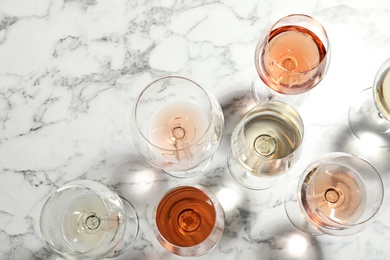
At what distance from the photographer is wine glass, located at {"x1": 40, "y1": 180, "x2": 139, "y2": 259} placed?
0.94 meters

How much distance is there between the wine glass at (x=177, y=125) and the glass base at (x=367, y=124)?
293 mm

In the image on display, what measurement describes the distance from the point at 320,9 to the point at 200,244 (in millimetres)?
522

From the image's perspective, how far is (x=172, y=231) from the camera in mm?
988

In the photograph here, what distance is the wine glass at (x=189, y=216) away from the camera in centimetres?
97

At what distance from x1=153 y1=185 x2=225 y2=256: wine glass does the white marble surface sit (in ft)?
0.19

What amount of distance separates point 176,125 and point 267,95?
0.66ft

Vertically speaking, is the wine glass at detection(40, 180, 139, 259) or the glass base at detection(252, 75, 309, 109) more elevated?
the glass base at detection(252, 75, 309, 109)

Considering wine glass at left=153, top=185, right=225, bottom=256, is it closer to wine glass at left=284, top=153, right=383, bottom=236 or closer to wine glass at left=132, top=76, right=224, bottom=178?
wine glass at left=132, top=76, right=224, bottom=178

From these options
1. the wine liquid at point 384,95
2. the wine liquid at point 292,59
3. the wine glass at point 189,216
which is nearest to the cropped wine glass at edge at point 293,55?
the wine liquid at point 292,59

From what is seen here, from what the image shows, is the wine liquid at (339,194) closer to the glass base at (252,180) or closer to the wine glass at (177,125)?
the glass base at (252,180)

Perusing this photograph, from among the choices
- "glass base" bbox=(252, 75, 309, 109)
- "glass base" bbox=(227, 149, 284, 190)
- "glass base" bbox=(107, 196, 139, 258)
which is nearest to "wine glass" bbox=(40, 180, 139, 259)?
"glass base" bbox=(107, 196, 139, 258)

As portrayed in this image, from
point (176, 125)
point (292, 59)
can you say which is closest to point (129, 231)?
point (176, 125)

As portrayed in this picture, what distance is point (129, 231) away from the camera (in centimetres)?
104

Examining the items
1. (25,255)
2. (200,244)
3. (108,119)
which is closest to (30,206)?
(25,255)
